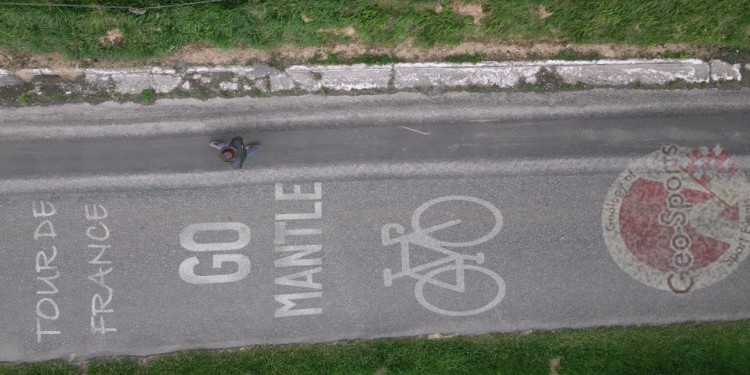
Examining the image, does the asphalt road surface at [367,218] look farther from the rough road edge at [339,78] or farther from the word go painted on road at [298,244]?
the rough road edge at [339,78]

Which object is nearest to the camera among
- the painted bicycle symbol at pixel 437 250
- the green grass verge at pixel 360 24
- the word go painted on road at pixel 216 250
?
the green grass verge at pixel 360 24

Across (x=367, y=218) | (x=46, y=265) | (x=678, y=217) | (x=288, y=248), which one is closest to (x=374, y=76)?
(x=367, y=218)

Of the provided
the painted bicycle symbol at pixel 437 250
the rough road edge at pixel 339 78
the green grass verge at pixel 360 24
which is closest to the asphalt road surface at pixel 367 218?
the painted bicycle symbol at pixel 437 250

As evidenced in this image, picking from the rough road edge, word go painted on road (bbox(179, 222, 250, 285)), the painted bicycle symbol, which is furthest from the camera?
the painted bicycle symbol

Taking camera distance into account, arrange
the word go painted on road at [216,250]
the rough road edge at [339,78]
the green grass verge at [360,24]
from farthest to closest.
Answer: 1. the word go painted on road at [216,250]
2. the rough road edge at [339,78]
3. the green grass verge at [360,24]

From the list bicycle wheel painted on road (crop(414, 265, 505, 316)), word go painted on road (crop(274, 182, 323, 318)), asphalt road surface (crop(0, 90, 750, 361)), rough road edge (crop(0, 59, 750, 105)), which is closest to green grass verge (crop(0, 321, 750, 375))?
asphalt road surface (crop(0, 90, 750, 361))

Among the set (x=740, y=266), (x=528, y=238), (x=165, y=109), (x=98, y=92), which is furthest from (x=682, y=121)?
(x=98, y=92)

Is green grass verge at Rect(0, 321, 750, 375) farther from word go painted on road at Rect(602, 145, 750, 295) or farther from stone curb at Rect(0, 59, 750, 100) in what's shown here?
stone curb at Rect(0, 59, 750, 100)

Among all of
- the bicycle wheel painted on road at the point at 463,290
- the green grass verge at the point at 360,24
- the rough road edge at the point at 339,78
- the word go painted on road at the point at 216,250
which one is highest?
the green grass verge at the point at 360,24
